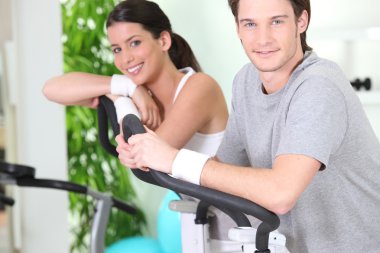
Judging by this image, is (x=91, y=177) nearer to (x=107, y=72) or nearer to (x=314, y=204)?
(x=107, y=72)

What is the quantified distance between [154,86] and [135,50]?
146 millimetres

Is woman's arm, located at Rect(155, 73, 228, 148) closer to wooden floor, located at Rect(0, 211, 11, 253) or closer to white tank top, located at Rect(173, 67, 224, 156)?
Answer: white tank top, located at Rect(173, 67, 224, 156)

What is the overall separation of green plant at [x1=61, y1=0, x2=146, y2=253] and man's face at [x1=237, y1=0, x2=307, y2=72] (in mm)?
2516

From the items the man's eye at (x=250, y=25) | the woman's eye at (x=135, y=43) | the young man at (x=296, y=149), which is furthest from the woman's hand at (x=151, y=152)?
the woman's eye at (x=135, y=43)

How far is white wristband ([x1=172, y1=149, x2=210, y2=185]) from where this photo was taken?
1481 mm

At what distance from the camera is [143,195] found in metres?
4.35

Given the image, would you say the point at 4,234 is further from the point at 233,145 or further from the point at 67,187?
the point at 233,145

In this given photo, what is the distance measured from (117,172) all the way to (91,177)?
0.18 metres

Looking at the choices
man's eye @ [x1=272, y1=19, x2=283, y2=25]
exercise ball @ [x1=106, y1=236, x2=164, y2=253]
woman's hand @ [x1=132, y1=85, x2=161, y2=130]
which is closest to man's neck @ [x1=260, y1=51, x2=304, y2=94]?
man's eye @ [x1=272, y1=19, x2=283, y2=25]

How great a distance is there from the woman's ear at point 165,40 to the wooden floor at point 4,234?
2.06 meters

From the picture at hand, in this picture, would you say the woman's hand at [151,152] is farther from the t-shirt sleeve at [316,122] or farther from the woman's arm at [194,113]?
the woman's arm at [194,113]

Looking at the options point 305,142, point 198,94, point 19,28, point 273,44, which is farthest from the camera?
point 19,28

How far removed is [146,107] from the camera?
80.4 inches

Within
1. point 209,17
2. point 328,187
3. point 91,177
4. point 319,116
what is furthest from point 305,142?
point 91,177
